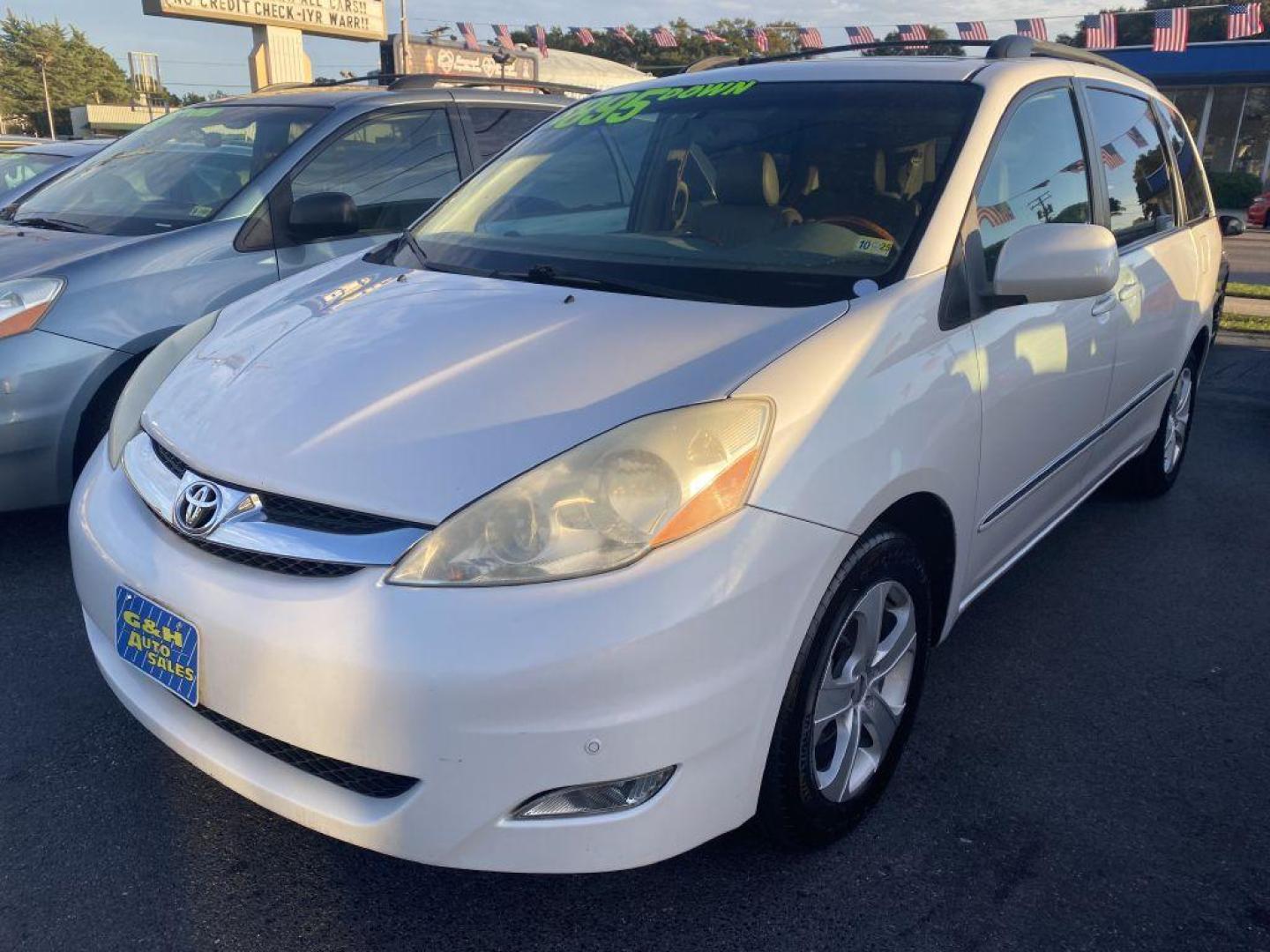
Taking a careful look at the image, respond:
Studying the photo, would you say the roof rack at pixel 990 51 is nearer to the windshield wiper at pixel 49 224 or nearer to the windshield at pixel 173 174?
the windshield at pixel 173 174

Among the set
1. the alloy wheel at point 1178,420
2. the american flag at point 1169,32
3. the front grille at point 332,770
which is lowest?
the alloy wheel at point 1178,420

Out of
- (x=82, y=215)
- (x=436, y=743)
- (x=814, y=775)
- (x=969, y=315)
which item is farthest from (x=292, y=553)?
(x=82, y=215)

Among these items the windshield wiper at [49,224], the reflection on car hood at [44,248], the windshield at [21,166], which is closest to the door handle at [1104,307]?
the reflection on car hood at [44,248]

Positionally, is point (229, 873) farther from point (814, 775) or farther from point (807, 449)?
point (807, 449)

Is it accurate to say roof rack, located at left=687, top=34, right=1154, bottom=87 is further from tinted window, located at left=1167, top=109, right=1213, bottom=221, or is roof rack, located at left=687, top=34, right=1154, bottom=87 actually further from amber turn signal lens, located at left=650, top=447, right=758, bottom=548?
amber turn signal lens, located at left=650, top=447, right=758, bottom=548

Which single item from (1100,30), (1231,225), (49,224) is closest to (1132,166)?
(1231,225)

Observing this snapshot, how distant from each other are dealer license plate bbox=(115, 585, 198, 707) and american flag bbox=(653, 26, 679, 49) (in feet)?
95.4

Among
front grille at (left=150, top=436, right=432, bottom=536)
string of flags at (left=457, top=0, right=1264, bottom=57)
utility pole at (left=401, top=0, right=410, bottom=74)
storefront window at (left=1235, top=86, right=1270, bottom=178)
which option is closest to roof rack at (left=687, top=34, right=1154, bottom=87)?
front grille at (left=150, top=436, right=432, bottom=536)

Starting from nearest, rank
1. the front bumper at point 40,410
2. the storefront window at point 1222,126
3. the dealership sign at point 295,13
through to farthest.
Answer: the front bumper at point 40,410 → the dealership sign at point 295,13 → the storefront window at point 1222,126

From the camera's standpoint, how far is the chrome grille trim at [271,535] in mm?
1817

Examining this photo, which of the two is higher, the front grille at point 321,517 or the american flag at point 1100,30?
the american flag at point 1100,30

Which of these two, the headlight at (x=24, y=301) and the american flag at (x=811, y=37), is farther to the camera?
the american flag at (x=811, y=37)

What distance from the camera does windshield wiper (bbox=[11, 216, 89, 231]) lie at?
4293 millimetres

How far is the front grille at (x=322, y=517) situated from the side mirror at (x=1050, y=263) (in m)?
1.53
